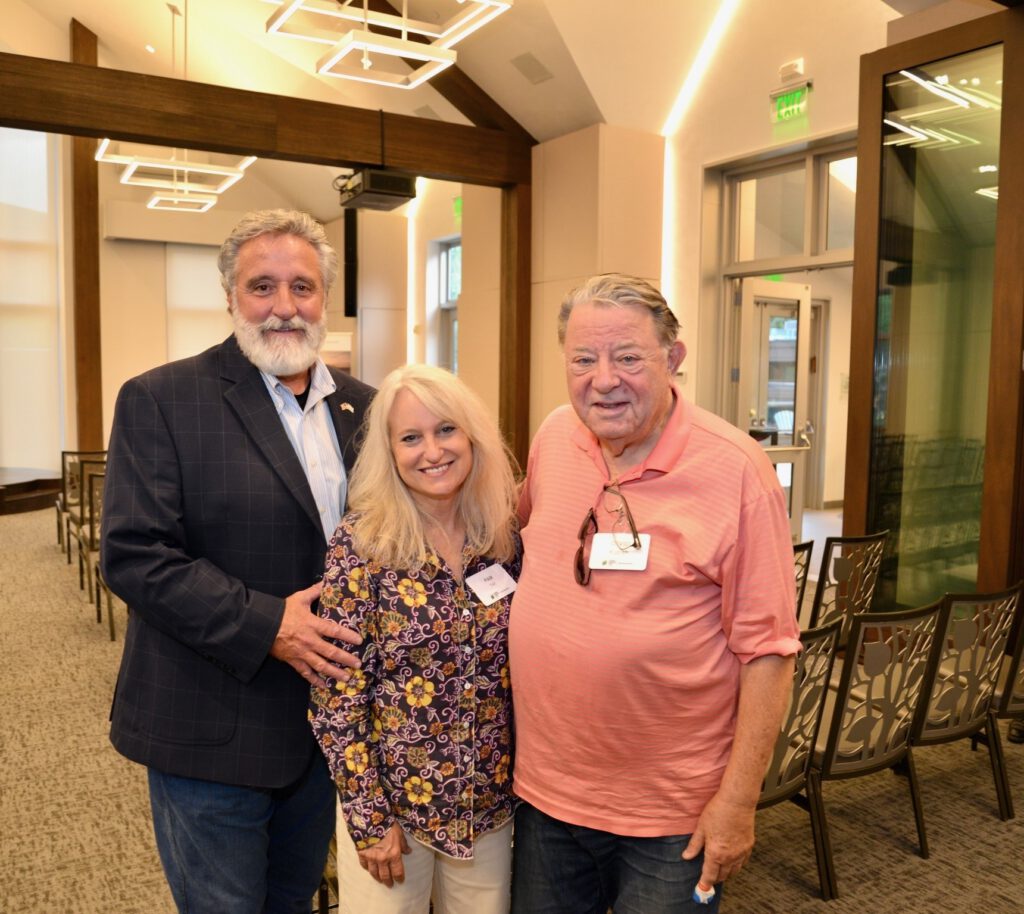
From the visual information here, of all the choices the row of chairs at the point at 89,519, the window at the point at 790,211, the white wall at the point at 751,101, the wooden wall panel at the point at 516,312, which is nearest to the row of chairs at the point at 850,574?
the window at the point at 790,211

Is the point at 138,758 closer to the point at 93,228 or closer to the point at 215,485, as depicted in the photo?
the point at 215,485

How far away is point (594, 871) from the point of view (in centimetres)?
162

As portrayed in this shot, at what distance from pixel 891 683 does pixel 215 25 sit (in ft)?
34.0

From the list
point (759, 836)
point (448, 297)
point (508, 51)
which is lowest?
point (759, 836)

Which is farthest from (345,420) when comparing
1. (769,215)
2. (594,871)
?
(769,215)

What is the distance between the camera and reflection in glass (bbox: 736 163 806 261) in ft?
25.3

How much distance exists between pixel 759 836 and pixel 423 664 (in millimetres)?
2144

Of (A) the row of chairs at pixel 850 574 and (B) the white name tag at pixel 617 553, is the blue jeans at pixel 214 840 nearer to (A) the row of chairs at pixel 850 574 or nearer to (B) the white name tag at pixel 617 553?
(B) the white name tag at pixel 617 553

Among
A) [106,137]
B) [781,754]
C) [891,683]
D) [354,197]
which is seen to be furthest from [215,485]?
[354,197]

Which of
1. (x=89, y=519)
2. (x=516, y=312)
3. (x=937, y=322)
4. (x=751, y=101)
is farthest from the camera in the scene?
(x=516, y=312)

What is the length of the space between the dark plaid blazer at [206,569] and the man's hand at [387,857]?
0.24m

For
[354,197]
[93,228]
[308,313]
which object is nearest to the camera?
[308,313]

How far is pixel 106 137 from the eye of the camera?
730cm

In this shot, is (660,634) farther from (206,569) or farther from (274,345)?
(274,345)
